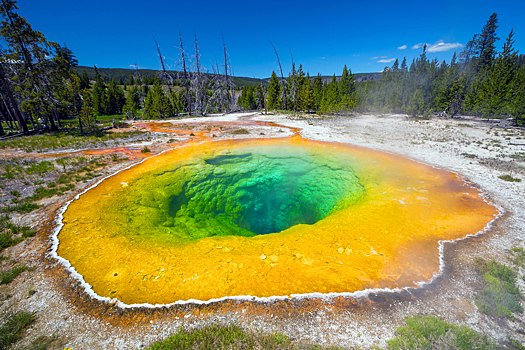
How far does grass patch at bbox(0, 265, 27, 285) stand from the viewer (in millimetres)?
4164

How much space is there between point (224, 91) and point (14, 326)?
165 ft

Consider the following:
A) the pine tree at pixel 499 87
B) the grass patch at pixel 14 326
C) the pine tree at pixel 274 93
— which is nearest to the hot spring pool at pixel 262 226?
the grass patch at pixel 14 326

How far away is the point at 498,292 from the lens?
3.94 m

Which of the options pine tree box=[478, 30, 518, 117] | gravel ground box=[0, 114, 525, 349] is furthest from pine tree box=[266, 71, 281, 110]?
gravel ground box=[0, 114, 525, 349]

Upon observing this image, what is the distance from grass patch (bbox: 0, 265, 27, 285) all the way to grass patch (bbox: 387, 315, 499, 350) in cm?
792

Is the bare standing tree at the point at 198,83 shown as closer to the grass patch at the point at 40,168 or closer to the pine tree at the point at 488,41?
the grass patch at the point at 40,168

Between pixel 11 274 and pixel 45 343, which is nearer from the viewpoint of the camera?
pixel 45 343

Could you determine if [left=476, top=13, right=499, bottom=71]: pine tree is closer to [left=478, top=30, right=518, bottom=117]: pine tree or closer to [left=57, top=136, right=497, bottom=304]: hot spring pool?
[left=478, top=30, right=518, bottom=117]: pine tree

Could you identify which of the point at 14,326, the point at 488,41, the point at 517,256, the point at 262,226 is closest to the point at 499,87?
the point at 488,41

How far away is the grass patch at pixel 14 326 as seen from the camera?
3.02m

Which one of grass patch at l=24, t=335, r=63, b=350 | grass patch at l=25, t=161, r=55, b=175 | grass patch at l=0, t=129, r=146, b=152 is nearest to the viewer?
grass patch at l=24, t=335, r=63, b=350

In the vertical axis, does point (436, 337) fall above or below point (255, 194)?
above

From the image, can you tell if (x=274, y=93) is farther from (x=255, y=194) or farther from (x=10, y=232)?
(x=10, y=232)

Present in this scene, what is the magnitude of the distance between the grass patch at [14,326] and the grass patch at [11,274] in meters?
1.24
